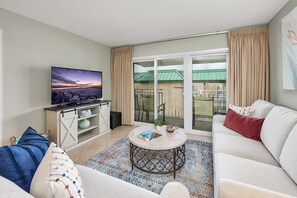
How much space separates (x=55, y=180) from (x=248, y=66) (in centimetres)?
347

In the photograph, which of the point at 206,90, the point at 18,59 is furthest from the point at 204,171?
the point at 18,59

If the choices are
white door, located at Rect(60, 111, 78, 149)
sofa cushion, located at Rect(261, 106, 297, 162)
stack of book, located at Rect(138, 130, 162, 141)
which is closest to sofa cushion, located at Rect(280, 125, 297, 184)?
sofa cushion, located at Rect(261, 106, 297, 162)

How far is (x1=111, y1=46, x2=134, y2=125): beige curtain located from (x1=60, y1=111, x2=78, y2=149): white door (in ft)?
5.13

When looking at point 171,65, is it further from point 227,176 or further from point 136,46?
point 227,176

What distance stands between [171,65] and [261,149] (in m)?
2.65

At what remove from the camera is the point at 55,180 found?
0.62 m

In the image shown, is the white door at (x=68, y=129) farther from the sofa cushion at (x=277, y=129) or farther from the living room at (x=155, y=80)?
the sofa cushion at (x=277, y=129)

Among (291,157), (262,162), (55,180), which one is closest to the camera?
(55,180)

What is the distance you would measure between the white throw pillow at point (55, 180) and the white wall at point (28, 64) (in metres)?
2.24

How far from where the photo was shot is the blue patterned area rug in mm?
1683

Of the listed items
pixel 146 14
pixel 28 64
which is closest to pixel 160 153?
pixel 146 14

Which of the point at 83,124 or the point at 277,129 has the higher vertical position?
the point at 277,129

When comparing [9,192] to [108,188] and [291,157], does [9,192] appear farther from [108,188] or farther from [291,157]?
[291,157]

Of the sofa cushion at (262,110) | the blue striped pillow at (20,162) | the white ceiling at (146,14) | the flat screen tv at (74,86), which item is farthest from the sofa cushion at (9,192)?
the sofa cushion at (262,110)
